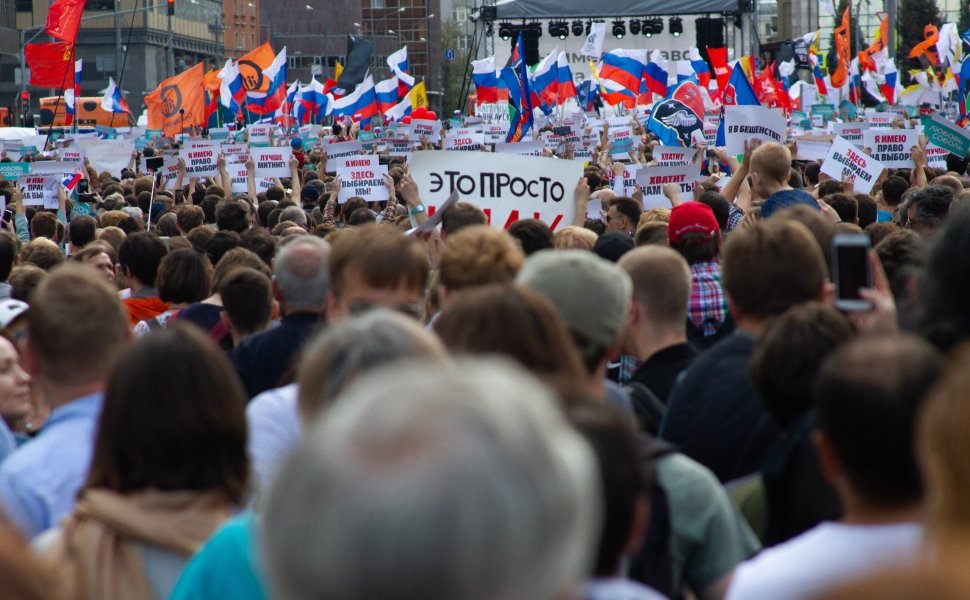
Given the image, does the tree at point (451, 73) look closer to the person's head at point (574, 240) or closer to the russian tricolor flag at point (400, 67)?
the russian tricolor flag at point (400, 67)

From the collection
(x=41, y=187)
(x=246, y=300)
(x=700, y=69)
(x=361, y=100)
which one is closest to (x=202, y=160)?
(x=41, y=187)

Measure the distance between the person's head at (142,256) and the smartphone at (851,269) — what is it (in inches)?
167

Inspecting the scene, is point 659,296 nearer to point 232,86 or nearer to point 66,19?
point 66,19

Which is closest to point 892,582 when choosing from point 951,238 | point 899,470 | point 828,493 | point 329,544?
point 329,544

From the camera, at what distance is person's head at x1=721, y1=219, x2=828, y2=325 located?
14.3ft

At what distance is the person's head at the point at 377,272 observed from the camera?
14.4ft

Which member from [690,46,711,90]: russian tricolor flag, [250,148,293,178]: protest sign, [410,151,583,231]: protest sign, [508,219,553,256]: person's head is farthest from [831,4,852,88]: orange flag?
[508,219,553,256]: person's head

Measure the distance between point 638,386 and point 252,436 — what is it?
1.20 metres

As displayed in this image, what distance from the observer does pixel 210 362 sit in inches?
117

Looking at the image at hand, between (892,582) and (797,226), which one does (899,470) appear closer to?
(892,582)

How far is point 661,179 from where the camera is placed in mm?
11836

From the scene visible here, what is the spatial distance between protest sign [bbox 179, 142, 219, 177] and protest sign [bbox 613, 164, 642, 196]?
4.68m

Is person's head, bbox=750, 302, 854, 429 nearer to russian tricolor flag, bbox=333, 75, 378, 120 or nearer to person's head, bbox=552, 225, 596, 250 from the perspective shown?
person's head, bbox=552, 225, 596, 250

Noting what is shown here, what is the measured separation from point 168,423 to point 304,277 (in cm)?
243
